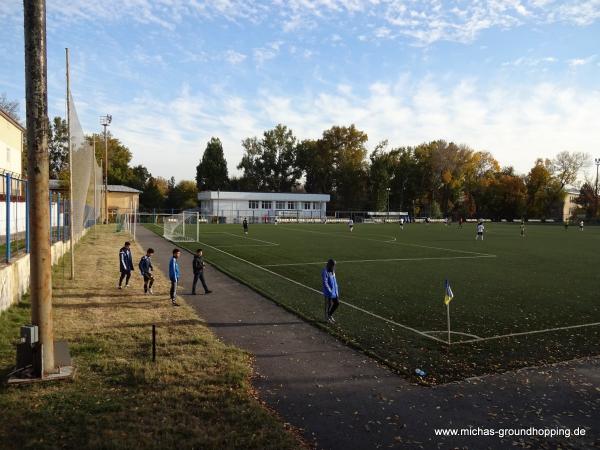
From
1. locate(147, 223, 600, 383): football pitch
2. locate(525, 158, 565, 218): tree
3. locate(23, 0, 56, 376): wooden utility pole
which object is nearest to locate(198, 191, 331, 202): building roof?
locate(525, 158, 565, 218): tree

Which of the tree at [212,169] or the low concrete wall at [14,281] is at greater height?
the tree at [212,169]

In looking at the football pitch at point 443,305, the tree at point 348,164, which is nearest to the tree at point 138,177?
the tree at point 348,164

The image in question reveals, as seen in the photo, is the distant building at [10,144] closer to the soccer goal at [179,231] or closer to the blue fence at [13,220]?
the soccer goal at [179,231]

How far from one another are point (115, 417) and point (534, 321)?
33.1ft

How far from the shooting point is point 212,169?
97.3 m

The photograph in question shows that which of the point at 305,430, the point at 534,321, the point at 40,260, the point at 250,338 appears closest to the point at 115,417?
the point at 305,430

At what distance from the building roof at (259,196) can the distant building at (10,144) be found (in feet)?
136

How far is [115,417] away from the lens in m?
5.66

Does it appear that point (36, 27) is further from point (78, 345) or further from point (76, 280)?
point (76, 280)

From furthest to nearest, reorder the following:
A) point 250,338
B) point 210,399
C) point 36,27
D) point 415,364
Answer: point 250,338, point 415,364, point 36,27, point 210,399

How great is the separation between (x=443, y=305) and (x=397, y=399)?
7070 millimetres

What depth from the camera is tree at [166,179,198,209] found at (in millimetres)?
92188

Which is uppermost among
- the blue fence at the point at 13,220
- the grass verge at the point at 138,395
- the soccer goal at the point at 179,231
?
the blue fence at the point at 13,220

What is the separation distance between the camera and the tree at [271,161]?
10800cm
